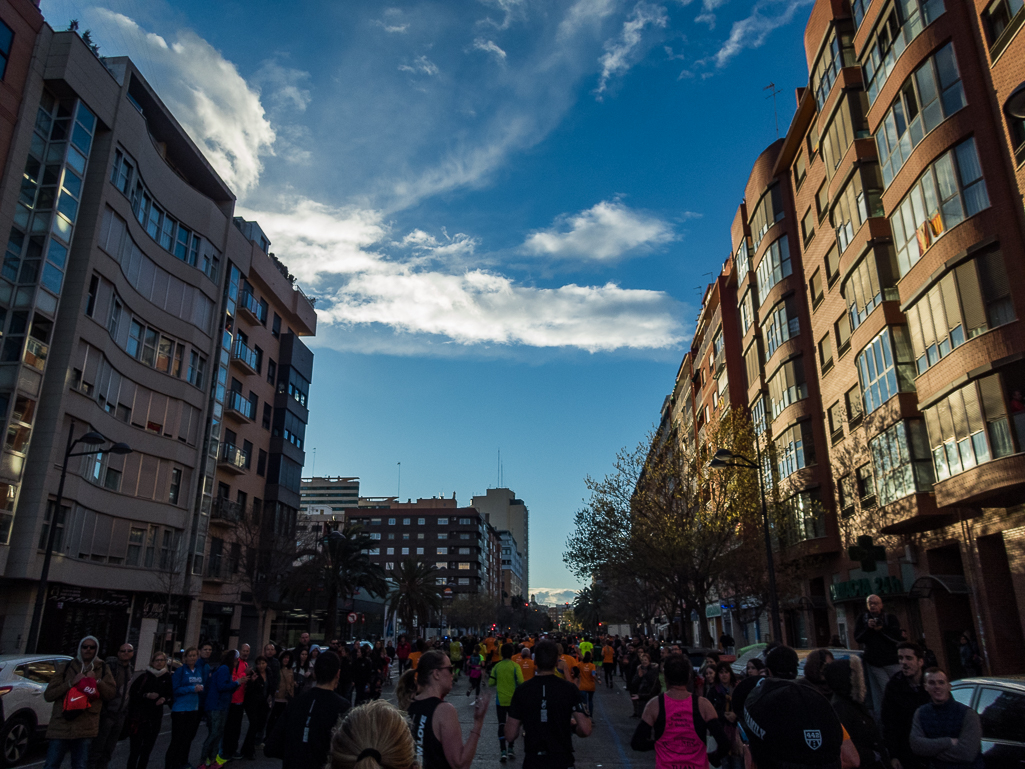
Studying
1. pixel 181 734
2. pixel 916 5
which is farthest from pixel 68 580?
pixel 916 5

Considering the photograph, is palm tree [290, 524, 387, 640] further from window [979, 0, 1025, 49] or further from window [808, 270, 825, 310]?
window [979, 0, 1025, 49]

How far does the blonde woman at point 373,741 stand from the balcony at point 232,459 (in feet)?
133

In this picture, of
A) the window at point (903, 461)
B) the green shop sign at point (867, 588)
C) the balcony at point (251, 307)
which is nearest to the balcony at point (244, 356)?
the balcony at point (251, 307)

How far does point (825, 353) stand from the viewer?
105 feet

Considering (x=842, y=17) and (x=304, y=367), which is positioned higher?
(x=842, y=17)

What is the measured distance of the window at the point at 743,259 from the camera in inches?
1639

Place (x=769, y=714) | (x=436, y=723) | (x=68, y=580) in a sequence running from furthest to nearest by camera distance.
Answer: (x=68, y=580) → (x=436, y=723) → (x=769, y=714)

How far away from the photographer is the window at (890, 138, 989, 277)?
64.1 ft

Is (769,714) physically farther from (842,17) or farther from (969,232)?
(842,17)

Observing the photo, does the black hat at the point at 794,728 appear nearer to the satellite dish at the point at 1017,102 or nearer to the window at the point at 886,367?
the satellite dish at the point at 1017,102

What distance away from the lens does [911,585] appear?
76.4ft

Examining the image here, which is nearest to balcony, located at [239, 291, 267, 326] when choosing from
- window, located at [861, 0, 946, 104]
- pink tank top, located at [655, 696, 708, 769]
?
window, located at [861, 0, 946, 104]

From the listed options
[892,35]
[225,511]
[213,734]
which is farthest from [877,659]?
[225,511]

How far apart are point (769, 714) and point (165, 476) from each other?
35.4 metres
